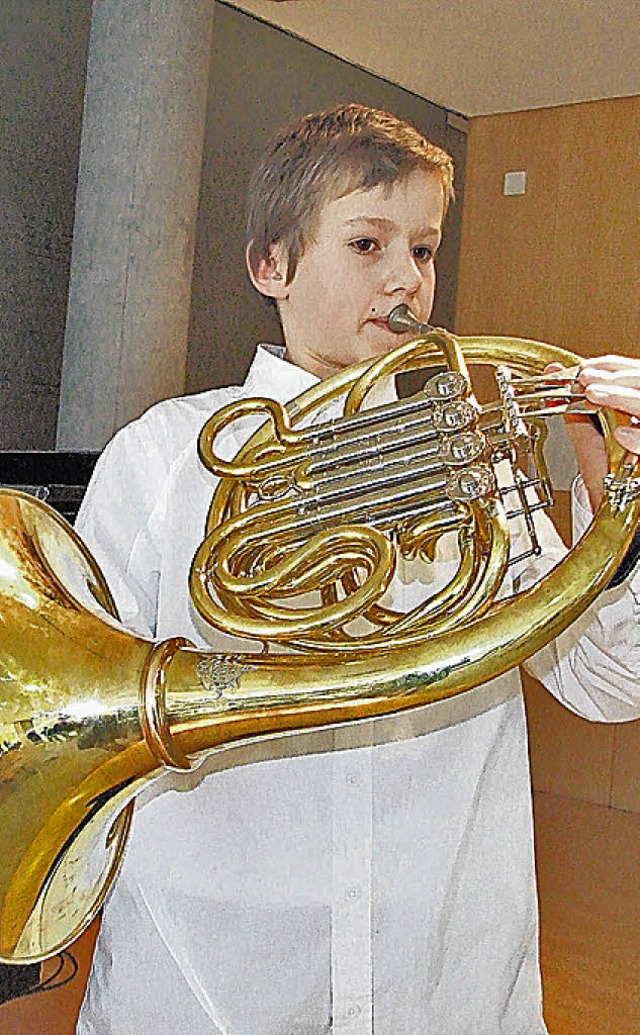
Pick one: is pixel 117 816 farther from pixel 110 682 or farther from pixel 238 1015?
pixel 238 1015

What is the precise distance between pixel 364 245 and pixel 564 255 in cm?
306

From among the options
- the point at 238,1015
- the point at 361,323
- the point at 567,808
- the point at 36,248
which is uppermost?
the point at 36,248

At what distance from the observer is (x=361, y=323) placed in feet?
2.87

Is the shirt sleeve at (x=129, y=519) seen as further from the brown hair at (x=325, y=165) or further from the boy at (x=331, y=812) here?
the brown hair at (x=325, y=165)

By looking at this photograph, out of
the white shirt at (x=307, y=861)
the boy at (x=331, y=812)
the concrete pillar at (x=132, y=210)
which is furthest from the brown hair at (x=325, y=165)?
the concrete pillar at (x=132, y=210)

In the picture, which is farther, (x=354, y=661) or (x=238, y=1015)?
(x=238, y=1015)

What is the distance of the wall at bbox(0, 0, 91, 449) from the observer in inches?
97.3

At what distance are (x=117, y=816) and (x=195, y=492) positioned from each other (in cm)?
34

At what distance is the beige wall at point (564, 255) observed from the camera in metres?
3.66

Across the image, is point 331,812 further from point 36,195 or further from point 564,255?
point 564,255

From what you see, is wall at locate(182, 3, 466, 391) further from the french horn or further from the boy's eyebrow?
the french horn

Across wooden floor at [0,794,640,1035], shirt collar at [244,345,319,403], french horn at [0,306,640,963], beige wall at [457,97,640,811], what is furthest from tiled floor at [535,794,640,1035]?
french horn at [0,306,640,963]

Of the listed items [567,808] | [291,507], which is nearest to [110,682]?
[291,507]

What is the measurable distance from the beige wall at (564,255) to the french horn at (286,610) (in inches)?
119
